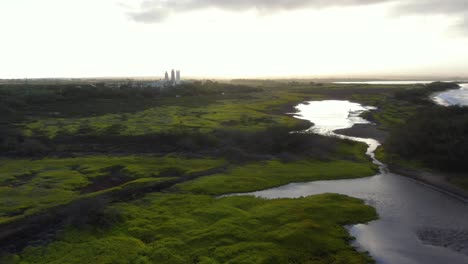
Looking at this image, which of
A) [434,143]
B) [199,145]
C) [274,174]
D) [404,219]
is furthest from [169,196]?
[434,143]

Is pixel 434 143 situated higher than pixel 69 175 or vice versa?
pixel 434 143

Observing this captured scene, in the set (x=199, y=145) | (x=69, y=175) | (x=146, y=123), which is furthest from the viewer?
(x=146, y=123)

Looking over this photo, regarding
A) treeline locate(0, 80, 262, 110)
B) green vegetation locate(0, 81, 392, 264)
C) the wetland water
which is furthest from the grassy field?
treeline locate(0, 80, 262, 110)

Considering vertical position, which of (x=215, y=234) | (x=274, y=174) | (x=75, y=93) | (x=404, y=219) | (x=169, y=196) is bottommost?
(x=404, y=219)

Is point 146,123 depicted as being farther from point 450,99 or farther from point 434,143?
point 450,99

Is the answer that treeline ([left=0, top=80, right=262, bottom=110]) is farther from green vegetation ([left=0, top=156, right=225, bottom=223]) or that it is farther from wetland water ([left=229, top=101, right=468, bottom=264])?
wetland water ([left=229, top=101, right=468, bottom=264])

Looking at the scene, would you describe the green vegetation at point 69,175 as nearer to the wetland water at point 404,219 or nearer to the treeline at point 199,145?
the treeline at point 199,145
